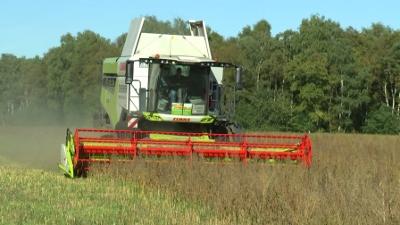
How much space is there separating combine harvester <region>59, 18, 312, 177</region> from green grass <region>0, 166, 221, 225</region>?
2.98 feet

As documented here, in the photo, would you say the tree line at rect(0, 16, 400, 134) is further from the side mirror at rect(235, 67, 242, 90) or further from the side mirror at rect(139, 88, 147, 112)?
the side mirror at rect(235, 67, 242, 90)

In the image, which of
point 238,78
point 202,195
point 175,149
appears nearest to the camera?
point 202,195

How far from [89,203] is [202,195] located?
145 cm

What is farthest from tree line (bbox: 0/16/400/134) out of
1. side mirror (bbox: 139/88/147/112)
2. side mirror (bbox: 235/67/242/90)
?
side mirror (bbox: 235/67/242/90)

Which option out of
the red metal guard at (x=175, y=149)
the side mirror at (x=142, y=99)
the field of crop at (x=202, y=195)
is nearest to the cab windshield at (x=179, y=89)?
the side mirror at (x=142, y=99)

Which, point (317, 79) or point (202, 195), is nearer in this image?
point (202, 195)

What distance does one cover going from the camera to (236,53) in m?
59.6

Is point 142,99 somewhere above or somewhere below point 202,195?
above

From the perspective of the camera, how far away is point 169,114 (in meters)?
13.5

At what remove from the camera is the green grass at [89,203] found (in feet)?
23.5

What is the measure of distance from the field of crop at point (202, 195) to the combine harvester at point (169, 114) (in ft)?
2.05

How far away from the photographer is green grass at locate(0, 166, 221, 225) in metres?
7.15

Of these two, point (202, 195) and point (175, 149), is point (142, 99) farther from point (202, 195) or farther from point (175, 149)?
point (202, 195)

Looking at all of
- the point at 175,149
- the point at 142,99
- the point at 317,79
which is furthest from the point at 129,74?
the point at 317,79
